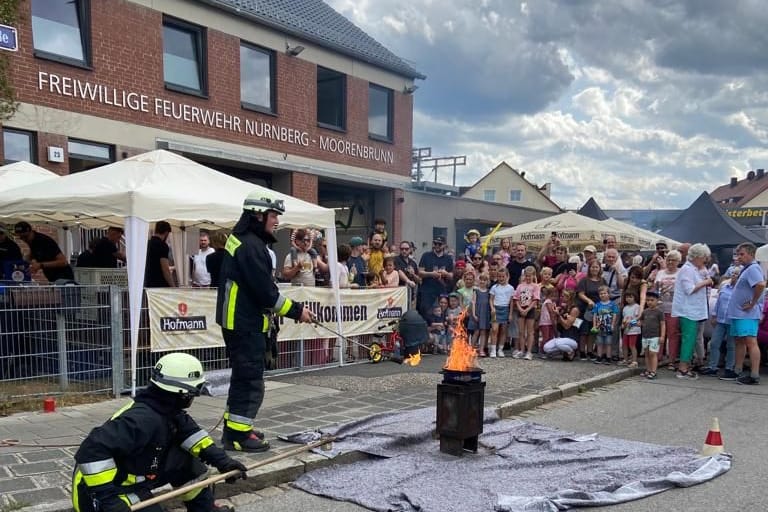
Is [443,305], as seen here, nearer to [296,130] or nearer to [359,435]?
[359,435]

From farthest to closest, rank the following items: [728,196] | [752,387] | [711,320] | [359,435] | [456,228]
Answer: [728,196] < [456,228] < [711,320] < [752,387] < [359,435]

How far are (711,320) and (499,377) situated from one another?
12.6 feet

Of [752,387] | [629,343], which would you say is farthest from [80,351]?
[752,387]

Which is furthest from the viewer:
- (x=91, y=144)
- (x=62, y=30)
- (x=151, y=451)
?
(x=91, y=144)

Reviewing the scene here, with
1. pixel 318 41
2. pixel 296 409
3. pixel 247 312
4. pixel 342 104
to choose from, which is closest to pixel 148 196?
pixel 247 312

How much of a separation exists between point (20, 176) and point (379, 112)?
43.2 ft

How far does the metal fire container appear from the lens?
5.24m

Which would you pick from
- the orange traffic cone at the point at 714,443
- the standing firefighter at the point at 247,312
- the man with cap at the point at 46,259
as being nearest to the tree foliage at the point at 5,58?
the man with cap at the point at 46,259

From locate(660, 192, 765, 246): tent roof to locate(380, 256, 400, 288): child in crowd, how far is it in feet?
41.7

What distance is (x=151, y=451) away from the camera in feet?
11.3

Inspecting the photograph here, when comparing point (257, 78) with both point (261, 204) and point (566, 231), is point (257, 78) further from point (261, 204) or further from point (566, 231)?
point (261, 204)

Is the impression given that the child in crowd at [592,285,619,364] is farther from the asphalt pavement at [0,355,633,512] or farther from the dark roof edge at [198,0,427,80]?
the dark roof edge at [198,0,427,80]

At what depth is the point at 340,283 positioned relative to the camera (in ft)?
31.7

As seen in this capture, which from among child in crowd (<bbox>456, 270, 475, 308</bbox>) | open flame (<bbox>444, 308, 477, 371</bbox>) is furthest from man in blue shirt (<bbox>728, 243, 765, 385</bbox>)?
open flame (<bbox>444, 308, 477, 371</bbox>)
